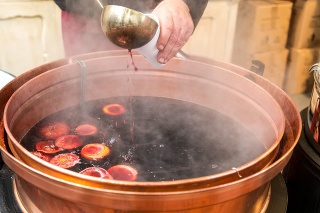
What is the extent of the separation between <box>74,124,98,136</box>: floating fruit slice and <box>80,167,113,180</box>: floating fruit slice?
34cm

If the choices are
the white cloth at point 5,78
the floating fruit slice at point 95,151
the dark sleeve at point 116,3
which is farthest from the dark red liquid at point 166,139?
the dark sleeve at point 116,3

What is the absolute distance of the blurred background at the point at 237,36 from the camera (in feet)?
12.3

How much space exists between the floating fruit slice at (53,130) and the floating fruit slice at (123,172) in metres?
0.45

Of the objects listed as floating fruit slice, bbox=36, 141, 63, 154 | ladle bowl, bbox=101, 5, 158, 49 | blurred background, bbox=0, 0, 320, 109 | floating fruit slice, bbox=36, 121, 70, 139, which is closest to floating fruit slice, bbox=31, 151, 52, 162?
floating fruit slice, bbox=36, 141, 63, 154

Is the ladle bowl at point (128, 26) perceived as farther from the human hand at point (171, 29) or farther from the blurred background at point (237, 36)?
the blurred background at point (237, 36)

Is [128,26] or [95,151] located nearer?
[128,26]

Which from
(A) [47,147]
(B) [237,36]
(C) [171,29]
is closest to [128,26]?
(C) [171,29]

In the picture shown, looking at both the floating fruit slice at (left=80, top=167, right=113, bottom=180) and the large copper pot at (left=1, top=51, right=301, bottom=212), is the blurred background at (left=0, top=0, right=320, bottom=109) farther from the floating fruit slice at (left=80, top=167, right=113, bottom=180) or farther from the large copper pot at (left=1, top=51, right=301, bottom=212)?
the floating fruit slice at (left=80, top=167, right=113, bottom=180)

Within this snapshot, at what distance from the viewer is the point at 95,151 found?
1.86m

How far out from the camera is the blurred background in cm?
374

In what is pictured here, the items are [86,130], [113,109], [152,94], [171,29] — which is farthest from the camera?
[152,94]

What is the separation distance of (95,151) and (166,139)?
406mm

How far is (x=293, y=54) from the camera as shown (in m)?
4.84

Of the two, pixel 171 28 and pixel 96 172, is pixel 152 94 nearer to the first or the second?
pixel 171 28
